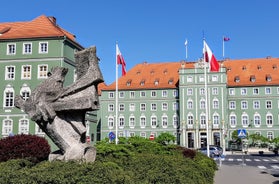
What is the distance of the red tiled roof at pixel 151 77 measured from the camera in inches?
2753

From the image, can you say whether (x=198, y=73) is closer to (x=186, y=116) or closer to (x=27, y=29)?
(x=186, y=116)

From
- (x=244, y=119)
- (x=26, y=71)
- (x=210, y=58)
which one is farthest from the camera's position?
(x=244, y=119)

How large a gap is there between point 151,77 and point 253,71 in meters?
20.4

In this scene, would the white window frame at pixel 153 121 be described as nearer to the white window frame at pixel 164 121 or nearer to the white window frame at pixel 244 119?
the white window frame at pixel 164 121

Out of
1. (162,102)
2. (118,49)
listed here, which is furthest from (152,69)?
(118,49)

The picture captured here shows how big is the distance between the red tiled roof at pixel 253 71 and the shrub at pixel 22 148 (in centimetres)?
5633

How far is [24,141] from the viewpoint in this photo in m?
15.2

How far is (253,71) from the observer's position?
68.9 metres

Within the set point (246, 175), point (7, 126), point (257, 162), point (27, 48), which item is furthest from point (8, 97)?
point (246, 175)

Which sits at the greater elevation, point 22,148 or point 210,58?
point 210,58

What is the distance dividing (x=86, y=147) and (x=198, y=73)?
57.0 m

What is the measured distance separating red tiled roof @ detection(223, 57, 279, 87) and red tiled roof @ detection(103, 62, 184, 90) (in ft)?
35.9

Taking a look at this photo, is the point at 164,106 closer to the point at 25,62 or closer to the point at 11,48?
the point at 25,62

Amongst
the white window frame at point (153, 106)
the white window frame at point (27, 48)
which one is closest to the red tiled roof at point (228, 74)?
the white window frame at point (153, 106)
